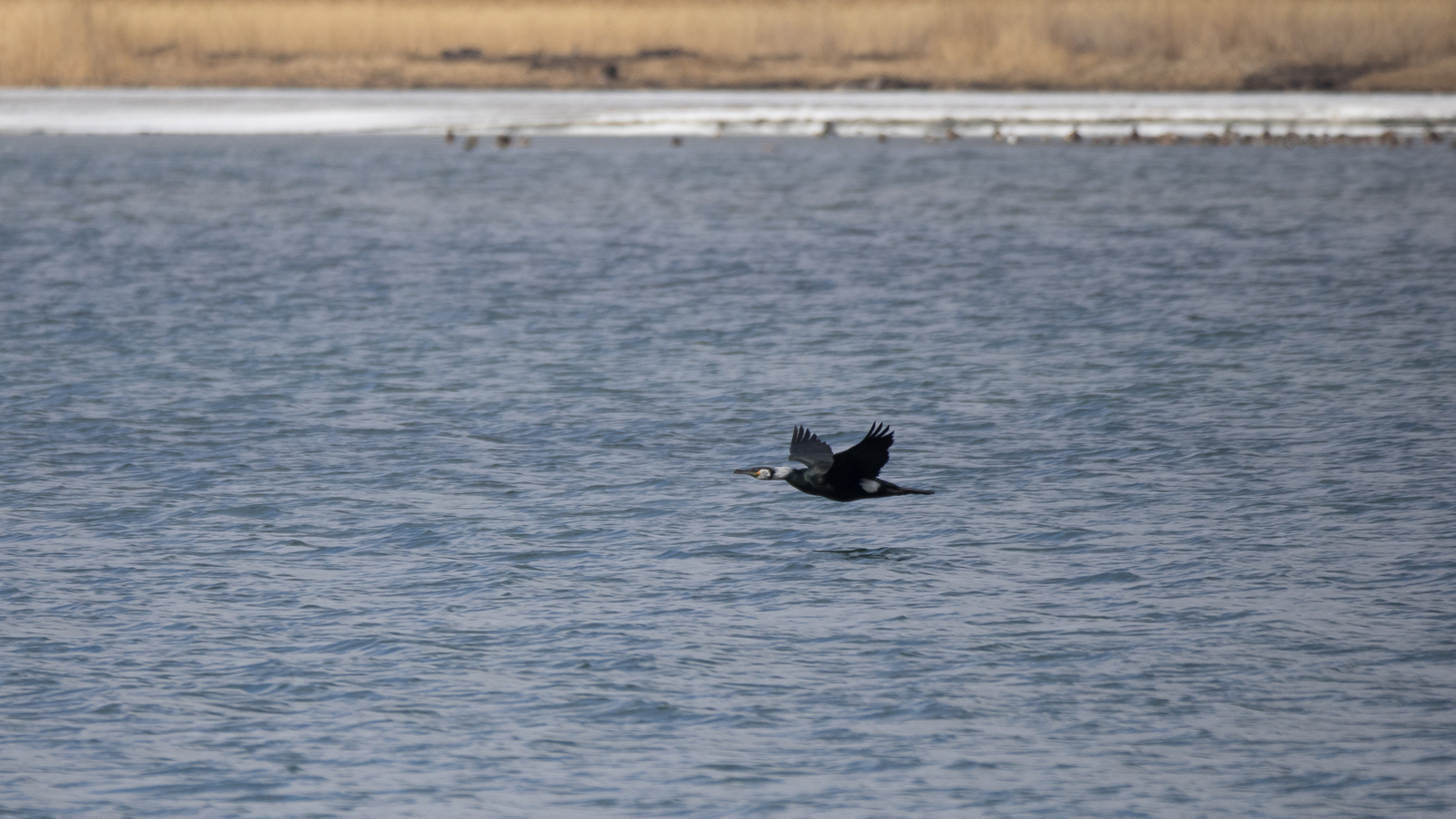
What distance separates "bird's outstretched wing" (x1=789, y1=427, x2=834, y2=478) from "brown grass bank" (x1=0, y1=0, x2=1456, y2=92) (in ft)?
167

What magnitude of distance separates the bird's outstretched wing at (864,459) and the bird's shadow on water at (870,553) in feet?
1.80

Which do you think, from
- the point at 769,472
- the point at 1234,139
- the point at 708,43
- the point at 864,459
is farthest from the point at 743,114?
the point at 864,459

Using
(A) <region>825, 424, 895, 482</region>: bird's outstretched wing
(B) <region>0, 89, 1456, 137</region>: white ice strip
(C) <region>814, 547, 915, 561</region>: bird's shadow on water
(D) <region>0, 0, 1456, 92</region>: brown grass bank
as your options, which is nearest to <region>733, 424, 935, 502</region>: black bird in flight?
(A) <region>825, 424, 895, 482</region>: bird's outstretched wing

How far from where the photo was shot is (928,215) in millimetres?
38469

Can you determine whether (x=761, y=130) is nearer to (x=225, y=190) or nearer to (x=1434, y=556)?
(x=225, y=190)

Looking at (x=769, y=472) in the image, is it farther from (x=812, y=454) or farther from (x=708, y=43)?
(x=708, y=43)

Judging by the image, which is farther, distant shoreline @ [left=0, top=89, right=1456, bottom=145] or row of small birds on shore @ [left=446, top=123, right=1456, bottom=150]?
distant shoreline @ [left=0, top=89, right=1456, bottom=145]

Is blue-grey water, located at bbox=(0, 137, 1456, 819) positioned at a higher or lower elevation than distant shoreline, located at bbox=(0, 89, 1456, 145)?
lower

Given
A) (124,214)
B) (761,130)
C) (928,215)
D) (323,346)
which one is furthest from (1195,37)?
(323,346)

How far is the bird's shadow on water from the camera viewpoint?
13.2 m

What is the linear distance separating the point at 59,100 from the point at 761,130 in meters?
25.3

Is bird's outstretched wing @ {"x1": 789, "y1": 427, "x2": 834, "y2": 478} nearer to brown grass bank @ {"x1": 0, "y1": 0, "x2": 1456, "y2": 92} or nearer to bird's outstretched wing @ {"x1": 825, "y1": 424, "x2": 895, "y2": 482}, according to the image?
bird's outstretched wing @ {"x1": 825, "y1": 424, "x2": 895, "y2": 482}

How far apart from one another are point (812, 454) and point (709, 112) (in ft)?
155

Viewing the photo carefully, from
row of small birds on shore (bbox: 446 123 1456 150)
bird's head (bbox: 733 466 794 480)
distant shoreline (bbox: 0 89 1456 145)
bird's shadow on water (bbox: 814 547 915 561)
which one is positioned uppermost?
distant shoreline (bbox: 0 89 1456 145)
